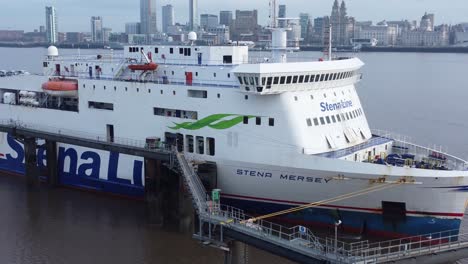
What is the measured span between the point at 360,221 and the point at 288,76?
17.4ft

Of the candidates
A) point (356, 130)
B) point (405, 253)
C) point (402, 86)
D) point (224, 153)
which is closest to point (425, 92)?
point (402, 86)

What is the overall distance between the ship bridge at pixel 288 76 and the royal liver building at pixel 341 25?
457 feet

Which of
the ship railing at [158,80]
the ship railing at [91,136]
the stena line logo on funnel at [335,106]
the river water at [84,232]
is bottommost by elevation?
the river water at [84,232]

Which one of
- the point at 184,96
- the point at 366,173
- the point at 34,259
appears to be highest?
the point at 184,96

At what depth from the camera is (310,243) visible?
13195mm

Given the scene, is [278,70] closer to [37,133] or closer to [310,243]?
[310,243]

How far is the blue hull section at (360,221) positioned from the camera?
1711 centimetres

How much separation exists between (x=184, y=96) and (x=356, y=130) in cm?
655

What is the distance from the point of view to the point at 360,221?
58.5ft

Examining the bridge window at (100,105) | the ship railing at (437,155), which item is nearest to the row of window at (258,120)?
the ship railing at (437,155)

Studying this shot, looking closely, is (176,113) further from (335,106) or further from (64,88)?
(64,88)

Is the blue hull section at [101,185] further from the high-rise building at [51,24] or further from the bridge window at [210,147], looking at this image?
the high-rise building at [51,24]

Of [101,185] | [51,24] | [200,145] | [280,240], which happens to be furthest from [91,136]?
[51,24]

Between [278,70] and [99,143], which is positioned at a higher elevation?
[278,70]
